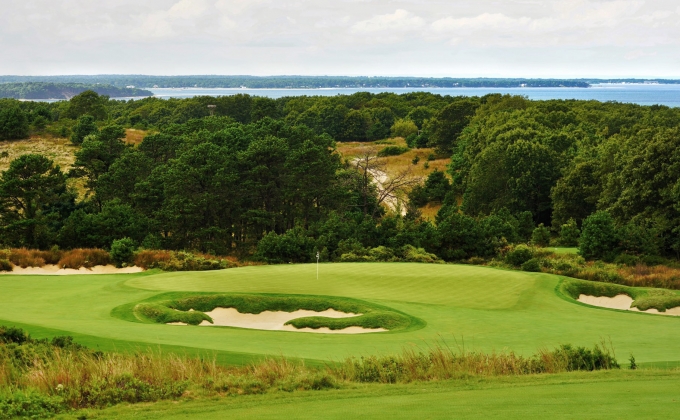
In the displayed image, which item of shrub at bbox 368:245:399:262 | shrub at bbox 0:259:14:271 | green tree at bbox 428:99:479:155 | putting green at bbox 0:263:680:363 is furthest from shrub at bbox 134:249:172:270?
green tree at bbox 428:99:479:155

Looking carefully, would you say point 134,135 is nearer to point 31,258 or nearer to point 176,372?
point 31,258

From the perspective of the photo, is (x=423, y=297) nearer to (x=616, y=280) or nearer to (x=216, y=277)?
(x=216, y=277)

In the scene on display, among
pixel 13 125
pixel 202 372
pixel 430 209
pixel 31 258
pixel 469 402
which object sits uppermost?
pixel 13 125

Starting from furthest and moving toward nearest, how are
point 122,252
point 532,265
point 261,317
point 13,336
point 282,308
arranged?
point 532,265 → point 122,252 → point 282,308 → point 261,317 → point 13,336

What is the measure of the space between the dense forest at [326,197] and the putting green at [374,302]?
11.7m

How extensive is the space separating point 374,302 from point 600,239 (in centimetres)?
1963

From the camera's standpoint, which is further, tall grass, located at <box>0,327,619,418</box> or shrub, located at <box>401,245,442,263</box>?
shrub, located at <box>401,245,442,263</box>

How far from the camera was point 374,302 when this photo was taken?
20766 millimetres

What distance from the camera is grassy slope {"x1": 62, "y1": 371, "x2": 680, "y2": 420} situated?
8.92 m

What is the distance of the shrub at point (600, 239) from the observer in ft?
117

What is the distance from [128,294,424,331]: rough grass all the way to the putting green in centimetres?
68

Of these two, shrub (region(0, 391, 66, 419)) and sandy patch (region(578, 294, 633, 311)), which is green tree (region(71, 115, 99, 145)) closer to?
sandy patch (region(578, 294, 633, 311))

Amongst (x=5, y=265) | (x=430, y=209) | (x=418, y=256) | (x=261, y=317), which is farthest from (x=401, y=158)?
(x=261, y=317)

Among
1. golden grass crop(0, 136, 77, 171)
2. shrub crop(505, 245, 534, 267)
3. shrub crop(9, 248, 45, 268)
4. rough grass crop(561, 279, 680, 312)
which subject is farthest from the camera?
golden grass crop(0, 136, 77, 171)
